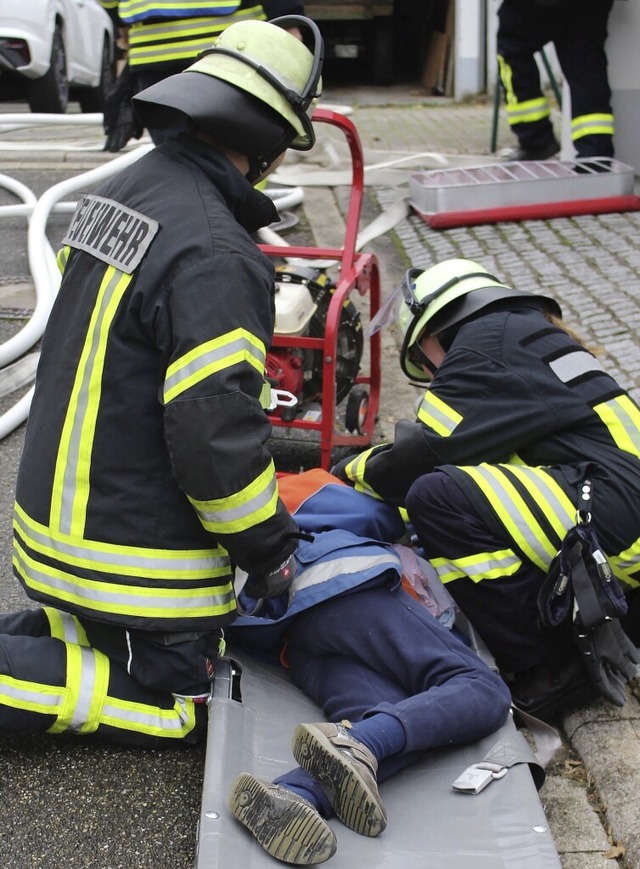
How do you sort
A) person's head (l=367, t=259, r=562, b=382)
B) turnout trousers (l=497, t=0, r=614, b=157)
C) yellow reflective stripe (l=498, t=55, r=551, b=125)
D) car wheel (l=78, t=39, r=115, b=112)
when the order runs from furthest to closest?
car wheel (l=78, t=39, r=115, b=112)
yellow reflective stripe (l=498, t=55, r=551, b=125)
turnout trousers (l=497, t=0, r=614, b=157)
person's head (l=367, t=259, r=562, b=382)

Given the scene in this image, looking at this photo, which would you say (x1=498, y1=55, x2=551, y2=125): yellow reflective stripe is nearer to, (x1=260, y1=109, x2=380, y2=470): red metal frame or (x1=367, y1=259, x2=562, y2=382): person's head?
(x1=260, y1=109, x2=380, y2=470): red metal frame

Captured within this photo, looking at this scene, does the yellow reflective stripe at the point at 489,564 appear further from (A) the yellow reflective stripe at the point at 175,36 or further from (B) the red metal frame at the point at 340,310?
(A) the yellow reflective stripe at the point at 175,36

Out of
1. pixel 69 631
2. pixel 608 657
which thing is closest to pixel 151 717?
pixel 69 631

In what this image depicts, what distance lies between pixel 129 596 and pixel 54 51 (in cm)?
754

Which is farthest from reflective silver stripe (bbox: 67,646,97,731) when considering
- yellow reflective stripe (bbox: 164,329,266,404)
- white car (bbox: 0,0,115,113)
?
white car (bbox: 0,0,115,113)

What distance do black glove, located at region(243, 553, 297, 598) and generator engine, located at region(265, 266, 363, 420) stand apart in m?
1.25

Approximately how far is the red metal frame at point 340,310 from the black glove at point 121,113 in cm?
150

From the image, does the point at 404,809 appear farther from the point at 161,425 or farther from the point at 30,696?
the point at 161,425

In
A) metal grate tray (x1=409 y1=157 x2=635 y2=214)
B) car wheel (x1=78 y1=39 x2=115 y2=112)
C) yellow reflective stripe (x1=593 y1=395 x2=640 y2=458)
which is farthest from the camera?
car wheel (x1=78 y1=39 x2=115 y2=112)

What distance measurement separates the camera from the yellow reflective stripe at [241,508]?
2.15m

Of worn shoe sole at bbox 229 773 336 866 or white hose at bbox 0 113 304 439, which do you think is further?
white hose at bbox 0 113 304 439

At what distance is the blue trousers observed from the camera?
7.36ft

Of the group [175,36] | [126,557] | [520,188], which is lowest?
[520,188]

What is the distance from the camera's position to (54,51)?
8.72 m
